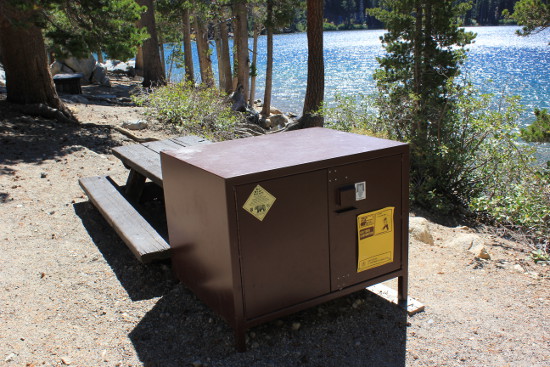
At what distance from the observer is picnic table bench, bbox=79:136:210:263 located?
3.97m

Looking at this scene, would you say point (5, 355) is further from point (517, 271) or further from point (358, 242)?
point (517, 271)

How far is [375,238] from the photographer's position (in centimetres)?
345

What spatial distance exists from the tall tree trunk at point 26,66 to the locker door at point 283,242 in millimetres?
8162

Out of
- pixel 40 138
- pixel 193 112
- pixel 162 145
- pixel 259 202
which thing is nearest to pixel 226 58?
pixel 193 112

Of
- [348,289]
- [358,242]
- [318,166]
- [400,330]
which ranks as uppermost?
[318,166]

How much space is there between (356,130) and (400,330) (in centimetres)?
679

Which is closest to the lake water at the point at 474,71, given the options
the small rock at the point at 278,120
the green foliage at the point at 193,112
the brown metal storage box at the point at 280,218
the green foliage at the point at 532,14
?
the small rock at the point at 278,120

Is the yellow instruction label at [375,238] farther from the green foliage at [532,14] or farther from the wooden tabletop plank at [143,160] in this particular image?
the green foliage at [532,14]

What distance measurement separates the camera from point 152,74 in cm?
2109

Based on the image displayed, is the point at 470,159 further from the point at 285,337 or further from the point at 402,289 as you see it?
the point at 285,337

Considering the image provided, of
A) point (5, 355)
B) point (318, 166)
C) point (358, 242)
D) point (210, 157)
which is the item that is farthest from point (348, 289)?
point (5, 355)

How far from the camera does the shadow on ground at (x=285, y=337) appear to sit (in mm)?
3154

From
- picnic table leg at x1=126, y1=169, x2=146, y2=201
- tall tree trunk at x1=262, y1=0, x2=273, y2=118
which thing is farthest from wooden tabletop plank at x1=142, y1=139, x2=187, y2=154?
tall tree trunk at x1=262, y1=0, x2=273, y2=118

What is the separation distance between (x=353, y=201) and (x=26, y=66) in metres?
8.71
